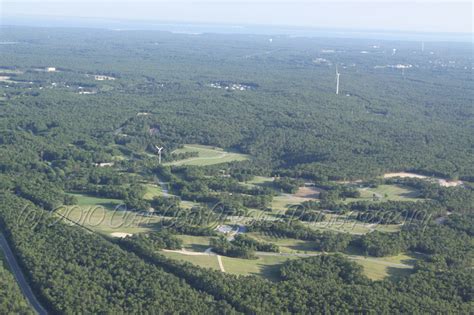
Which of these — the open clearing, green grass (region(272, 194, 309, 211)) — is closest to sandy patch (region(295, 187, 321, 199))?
green grass (region(272, 194, 309, 211))

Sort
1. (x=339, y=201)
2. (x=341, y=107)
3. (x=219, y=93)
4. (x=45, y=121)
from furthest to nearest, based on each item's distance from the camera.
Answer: (x=219, y=93)
(x=341, y=107)
(x=45, y=121)
(x=339, y=201)

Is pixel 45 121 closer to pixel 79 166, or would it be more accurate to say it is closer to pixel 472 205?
pixel 79 166

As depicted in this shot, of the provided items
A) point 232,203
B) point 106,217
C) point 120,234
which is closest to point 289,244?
point 232,203

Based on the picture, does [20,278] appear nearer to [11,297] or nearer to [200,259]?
[11,297]

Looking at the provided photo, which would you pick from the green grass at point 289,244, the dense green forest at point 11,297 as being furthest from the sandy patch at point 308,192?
the dense green forest at point 11,297

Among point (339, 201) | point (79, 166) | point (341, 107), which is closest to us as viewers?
point (339, 201)

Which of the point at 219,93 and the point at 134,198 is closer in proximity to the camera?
the point at 134,198

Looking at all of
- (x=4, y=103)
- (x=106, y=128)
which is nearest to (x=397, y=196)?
(x=106, y=128)
